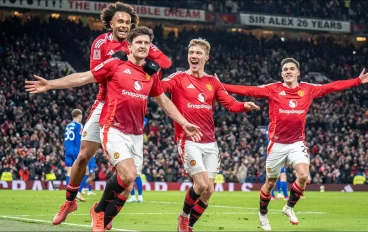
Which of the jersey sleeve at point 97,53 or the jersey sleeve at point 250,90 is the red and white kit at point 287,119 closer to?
the jersey sleeve at point 250,90

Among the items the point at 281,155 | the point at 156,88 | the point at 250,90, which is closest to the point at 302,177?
the point at 281,155

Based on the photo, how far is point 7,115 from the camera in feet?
116

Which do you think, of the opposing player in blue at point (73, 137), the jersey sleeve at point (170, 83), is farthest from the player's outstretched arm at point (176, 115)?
the opposing player in blue at point (73, 137)

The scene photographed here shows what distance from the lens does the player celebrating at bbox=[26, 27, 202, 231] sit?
957 cm

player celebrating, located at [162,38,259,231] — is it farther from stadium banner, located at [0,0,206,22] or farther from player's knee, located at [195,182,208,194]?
stadium banner, located at [0,0,206,22]

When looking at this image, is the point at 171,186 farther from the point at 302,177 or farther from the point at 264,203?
the point at 302,177

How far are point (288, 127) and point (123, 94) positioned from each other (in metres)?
4.82

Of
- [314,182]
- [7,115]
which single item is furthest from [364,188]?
[7,115]

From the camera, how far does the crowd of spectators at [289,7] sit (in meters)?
52.5

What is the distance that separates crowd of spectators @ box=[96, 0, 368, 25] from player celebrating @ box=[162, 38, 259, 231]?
39169 millimetres

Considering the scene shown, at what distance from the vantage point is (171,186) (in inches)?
1358

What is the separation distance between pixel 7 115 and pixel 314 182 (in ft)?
51.2

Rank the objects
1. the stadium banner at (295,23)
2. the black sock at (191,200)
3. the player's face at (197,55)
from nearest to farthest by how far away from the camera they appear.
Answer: the black sock at (191,200)
the player's face at (197,55)
the stadium banner at (295,23)

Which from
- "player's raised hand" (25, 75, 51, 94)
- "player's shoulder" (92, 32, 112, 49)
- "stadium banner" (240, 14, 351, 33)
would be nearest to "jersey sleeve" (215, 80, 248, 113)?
"player's shoulder" (92, 32, 112, 49)
